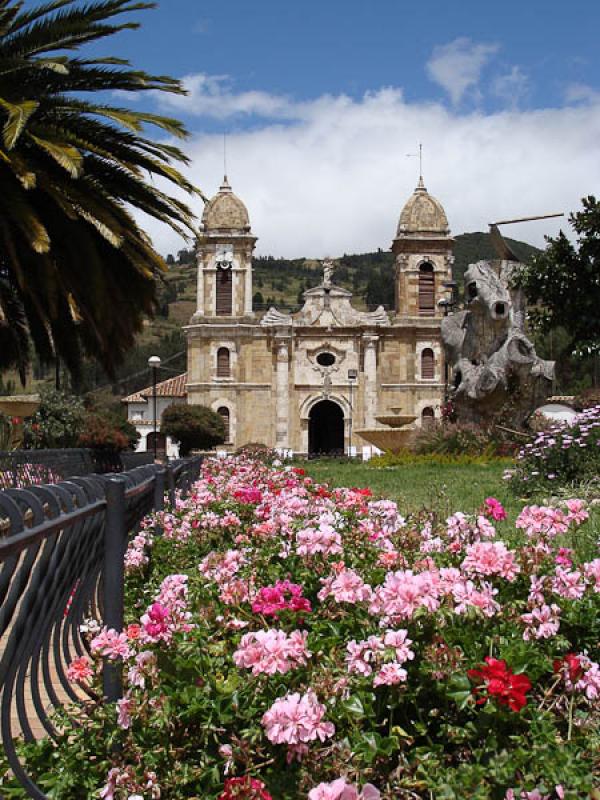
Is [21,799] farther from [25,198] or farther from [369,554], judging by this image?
[25,198]

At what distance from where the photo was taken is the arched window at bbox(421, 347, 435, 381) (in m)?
46.9

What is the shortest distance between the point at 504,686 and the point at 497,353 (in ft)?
63.8

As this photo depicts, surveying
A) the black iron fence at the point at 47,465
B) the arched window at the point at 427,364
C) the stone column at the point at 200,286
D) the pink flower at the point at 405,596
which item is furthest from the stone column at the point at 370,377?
the pink flower at the point at 405,596

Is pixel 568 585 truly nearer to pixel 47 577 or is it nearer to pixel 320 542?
pixel 320 542

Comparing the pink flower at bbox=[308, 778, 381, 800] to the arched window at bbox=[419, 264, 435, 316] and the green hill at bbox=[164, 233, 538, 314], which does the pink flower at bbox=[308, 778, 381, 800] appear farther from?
the green hill at bbox=[164, 233, 538, 314]

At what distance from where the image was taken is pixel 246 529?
17.1ft

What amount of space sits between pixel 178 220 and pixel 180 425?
31.6m

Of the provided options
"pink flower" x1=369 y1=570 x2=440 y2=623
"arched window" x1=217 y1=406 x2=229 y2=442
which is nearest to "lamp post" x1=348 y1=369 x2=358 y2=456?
"arched window" x1=217 y1=406 x2=229 y2=442

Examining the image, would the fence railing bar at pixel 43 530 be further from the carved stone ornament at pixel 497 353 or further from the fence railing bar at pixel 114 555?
the carved stone ornament at pixel 497 353

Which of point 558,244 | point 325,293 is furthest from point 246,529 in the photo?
point 325,293

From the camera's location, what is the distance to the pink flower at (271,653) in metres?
2.42

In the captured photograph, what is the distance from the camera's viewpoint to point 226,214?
48719 millimetres

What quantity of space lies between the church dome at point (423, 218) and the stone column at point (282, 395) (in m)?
8.66

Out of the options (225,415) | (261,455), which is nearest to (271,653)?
(261,455)
